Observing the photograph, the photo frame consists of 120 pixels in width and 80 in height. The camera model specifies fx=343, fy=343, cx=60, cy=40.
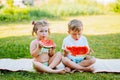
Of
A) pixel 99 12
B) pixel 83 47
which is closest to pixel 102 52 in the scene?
pixel 83 47

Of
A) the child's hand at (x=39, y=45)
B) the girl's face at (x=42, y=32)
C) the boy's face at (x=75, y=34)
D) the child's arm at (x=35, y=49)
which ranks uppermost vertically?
the girl's face at (x=42, y=32)

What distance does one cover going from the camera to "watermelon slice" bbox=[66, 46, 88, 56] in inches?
233

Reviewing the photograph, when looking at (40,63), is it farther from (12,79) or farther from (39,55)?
(12,79)

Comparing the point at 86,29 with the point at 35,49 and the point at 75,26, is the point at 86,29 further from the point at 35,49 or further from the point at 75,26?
the point at 35,49

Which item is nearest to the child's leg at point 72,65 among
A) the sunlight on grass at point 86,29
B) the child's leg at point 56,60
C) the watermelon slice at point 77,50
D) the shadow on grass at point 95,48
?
the child's leg at point 56,60

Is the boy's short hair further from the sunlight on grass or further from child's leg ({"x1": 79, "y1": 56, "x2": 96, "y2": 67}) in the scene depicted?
the sunlight on grass

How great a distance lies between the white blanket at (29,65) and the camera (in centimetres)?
589

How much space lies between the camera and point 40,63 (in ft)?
18.7

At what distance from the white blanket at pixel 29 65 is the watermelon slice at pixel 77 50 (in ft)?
1.18

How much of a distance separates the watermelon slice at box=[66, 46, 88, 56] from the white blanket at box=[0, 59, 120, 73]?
14.2 inches

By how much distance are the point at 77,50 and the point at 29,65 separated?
0.93m

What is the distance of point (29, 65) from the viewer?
6.19 metres

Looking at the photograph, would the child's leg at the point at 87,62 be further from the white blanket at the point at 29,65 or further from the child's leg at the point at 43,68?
the child's leg at the point at 43,68

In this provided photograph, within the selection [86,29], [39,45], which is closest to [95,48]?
[39,45]
